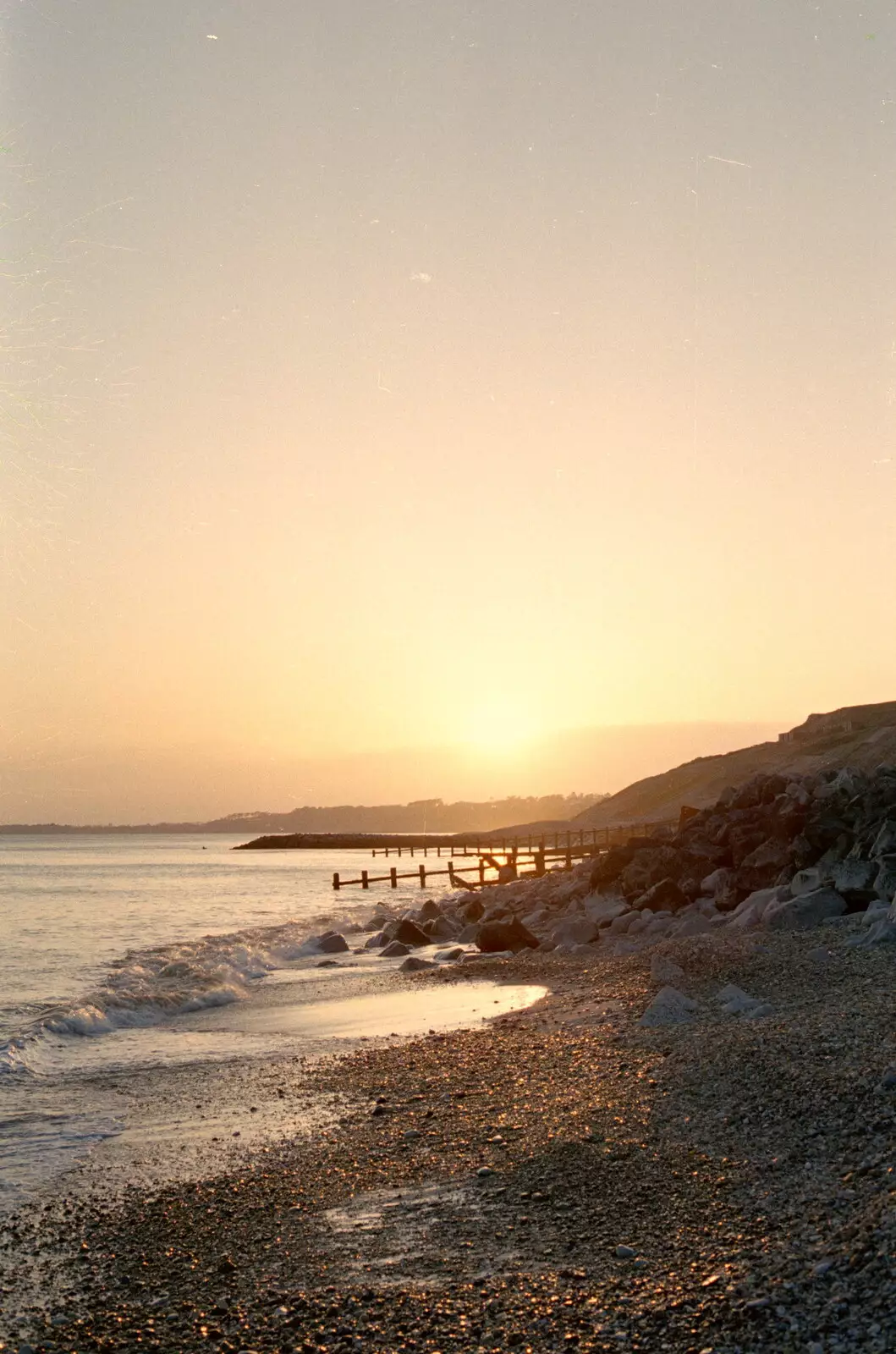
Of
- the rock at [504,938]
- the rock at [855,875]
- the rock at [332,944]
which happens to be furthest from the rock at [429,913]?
the rock at [855,875]

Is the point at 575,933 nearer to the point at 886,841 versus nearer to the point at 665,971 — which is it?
the point at 886,841

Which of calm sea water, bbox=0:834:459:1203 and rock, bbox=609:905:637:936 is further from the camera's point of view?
rock, bbox=609:905:637:936

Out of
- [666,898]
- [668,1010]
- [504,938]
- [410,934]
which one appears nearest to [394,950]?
[410,934]

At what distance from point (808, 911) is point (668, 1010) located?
597cm

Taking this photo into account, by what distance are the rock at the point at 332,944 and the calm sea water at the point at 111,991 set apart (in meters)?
0.65

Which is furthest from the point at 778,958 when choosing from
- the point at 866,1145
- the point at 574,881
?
the point at 574,881

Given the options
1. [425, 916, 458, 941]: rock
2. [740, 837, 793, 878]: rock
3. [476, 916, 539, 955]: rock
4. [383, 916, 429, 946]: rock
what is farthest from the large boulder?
[740, 837, 793, 878]: rock

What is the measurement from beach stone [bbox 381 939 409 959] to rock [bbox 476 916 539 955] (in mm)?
3210

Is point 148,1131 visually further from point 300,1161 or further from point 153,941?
point 153,941

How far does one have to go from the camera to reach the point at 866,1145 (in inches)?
254

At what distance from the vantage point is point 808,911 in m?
16.9

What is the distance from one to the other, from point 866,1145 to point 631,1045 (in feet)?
15.1

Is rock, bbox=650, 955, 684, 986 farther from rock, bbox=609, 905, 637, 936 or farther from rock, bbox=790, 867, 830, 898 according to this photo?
rock, bbox=609, 905, 637, 936

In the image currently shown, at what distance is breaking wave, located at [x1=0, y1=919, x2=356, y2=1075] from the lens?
1581 centimetres
